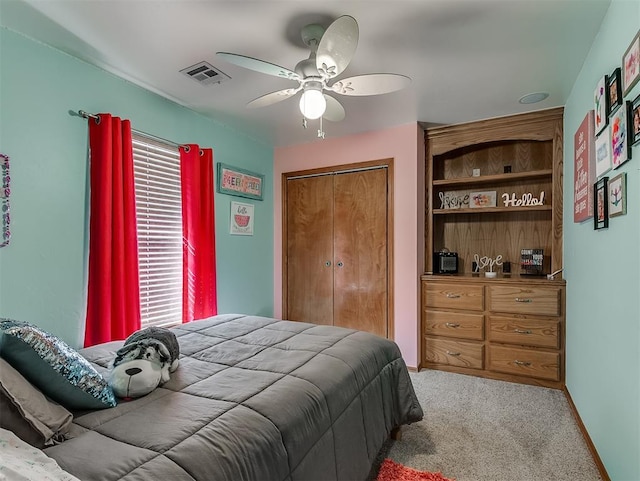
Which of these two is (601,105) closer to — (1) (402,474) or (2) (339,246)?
(1) (402,474)

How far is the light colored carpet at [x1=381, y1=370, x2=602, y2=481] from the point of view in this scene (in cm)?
184

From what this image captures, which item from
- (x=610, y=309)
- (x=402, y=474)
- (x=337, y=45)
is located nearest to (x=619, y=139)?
(x=610, y=309)

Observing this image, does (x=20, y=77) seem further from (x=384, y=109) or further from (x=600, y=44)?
(x=600, y=44)

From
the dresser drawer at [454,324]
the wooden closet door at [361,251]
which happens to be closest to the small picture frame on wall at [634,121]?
the dresser drawer at [454,324]

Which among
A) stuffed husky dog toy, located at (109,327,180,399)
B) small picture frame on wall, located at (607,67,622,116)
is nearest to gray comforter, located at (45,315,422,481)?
stuffed husky dog toy, located at (109,327,180,399)

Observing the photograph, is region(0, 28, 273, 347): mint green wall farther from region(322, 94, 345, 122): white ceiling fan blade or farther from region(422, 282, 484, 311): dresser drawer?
region(422, 282, 484, 311): dresser drawer

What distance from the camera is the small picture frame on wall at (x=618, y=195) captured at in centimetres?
151

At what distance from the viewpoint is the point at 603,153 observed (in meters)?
1.79

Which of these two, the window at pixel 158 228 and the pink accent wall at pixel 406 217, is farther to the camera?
the pink accent wall at pixel 406 217

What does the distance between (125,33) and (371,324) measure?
315 centimetres

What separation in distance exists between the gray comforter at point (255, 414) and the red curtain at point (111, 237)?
17.2 inches

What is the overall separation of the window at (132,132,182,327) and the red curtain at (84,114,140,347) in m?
0.29

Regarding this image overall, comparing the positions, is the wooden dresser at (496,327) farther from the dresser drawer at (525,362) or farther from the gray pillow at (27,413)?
the gray pillow at (27,413)

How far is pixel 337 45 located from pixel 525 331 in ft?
9.22
